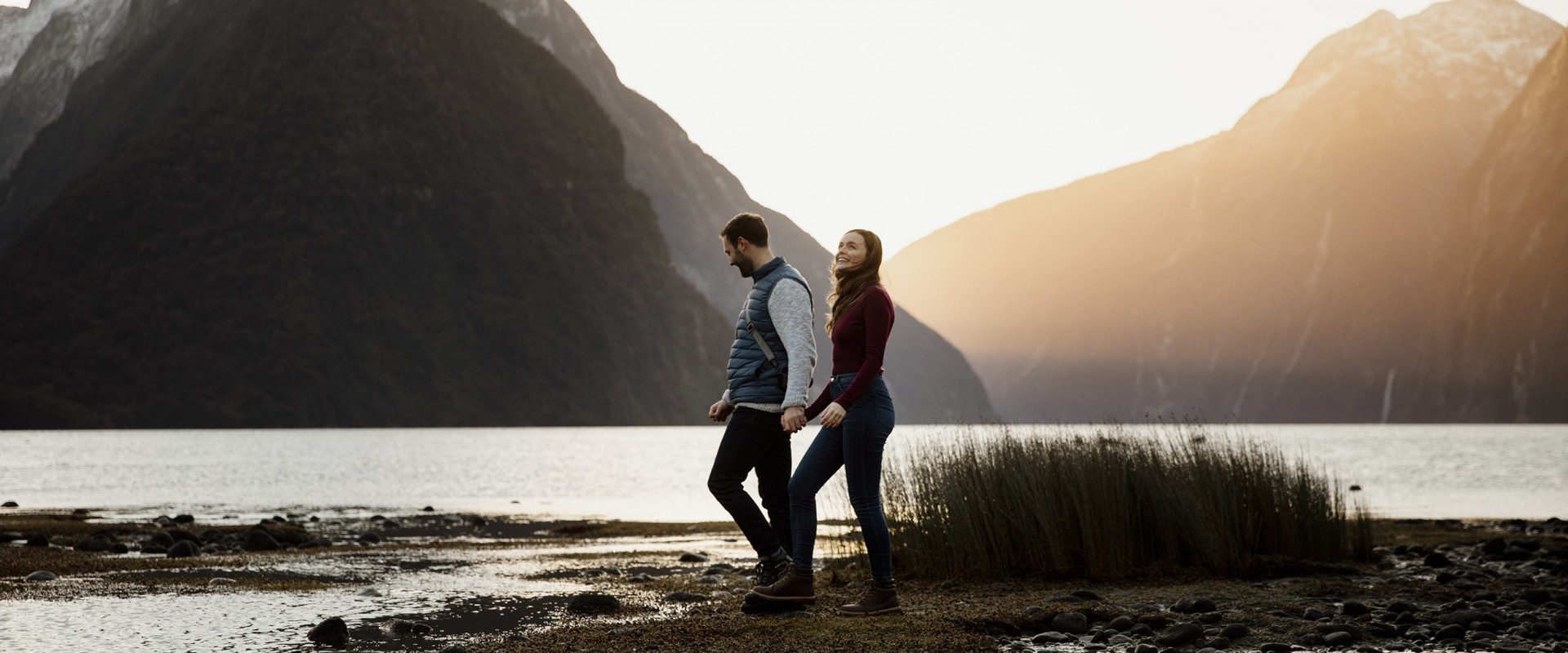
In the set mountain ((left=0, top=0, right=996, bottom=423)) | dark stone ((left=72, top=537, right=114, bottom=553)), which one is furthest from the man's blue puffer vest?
mountain ((left=0, top=0, right=996, bottom=423))

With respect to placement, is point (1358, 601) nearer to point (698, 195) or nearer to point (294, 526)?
point (294, 526)

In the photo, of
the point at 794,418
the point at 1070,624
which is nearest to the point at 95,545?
the point at 794,418

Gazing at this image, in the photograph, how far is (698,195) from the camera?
7756 inches

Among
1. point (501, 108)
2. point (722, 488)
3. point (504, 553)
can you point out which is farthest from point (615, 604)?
point (501, 108)

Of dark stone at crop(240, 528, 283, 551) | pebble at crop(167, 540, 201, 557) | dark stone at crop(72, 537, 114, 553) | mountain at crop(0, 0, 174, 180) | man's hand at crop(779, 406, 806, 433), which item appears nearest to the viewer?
man's hand at crop(779, 406, 806, 433)

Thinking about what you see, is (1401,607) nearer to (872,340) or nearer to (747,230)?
(872,340)

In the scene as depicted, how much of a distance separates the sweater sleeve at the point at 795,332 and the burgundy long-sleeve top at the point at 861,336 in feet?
0.44

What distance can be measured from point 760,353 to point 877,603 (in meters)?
1.59

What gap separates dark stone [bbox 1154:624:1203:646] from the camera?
23.4 feet

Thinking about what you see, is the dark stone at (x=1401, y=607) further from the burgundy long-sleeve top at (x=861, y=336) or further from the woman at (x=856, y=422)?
the burgundy long-sleeve top at (x=861, y=336)

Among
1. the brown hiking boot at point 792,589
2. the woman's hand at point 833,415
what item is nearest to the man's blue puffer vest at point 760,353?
the woman's hand at point 833,415

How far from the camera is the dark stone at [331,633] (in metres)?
7.49

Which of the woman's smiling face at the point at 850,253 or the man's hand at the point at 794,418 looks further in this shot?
the woman's smiling face at the point at 850,253

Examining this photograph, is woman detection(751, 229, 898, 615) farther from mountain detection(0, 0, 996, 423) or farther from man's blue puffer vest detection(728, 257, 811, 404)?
mountain detection(0, 0, 996, 423)
